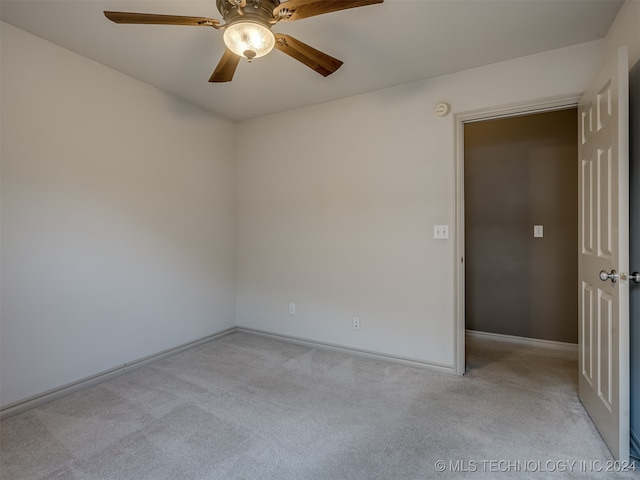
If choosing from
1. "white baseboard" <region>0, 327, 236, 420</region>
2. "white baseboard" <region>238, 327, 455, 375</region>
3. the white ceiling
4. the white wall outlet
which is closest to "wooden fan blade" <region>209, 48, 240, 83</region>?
the white ceiling

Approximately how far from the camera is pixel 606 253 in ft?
5.84

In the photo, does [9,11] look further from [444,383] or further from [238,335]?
[444,383]

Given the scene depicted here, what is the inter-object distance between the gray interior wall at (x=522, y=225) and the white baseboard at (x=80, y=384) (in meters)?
3.26

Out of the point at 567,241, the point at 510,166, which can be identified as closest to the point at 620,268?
the point at 567,241

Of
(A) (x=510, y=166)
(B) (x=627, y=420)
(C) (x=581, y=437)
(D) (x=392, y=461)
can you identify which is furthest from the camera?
(A) (x=510, y=166)

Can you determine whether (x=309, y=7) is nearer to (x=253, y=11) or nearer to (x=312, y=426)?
(x=253, y=11)

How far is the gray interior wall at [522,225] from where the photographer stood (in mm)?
3246

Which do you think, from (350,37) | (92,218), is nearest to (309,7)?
(350,37)

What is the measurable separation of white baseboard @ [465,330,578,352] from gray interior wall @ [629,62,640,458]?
68.7 inches

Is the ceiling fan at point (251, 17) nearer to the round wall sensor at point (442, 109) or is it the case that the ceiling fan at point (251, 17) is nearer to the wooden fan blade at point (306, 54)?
the wooden fan blade at point (306, 54)

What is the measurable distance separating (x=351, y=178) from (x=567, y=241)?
2269 millimetres

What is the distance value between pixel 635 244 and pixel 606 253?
131mm

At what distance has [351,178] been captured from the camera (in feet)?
10.3

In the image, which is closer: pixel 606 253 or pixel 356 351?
pixel 606 253
